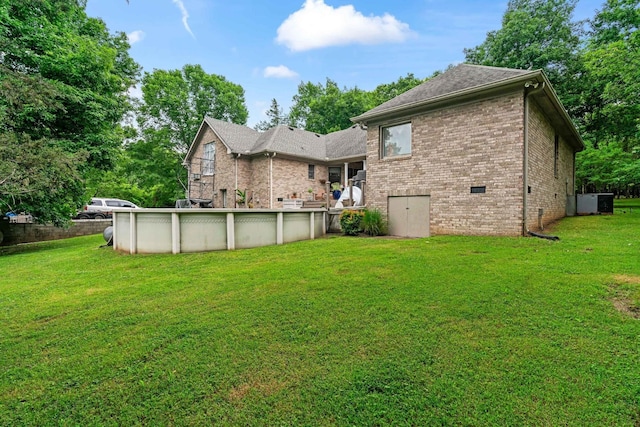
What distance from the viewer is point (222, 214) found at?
831 centimetres

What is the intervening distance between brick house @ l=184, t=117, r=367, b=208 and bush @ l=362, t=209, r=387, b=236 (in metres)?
6.99

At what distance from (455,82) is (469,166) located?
293 cm

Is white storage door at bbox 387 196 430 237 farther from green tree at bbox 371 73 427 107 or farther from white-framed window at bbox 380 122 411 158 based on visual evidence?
green tree at bbox 371 73 427 107

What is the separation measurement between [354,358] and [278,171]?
49.1 ft

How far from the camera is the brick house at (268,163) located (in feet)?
55.2

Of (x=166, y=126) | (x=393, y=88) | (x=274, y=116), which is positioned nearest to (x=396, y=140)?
(x=393, y=88)

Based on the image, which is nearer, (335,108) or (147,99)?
(147,99)

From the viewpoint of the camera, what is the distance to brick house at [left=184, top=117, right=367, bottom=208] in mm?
16812

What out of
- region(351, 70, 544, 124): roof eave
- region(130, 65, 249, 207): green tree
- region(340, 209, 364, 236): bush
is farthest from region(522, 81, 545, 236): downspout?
region(130, 65, 249, 207): green tree

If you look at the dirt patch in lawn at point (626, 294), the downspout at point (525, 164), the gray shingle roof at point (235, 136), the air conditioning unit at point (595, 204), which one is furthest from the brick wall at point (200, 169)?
the air conditioning unit at point (595, 204)

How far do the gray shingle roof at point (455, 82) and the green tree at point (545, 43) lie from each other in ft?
34.2

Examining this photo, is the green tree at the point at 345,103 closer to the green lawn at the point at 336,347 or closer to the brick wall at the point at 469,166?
the brick wall at the point at 469,166

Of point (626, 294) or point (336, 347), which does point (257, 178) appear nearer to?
point (336, 347)

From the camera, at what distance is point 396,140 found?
1058 centimetres
